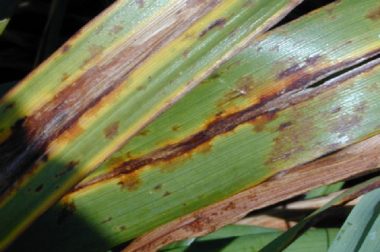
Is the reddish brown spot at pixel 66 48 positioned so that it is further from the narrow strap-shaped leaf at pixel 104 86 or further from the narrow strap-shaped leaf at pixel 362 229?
the narrow strap-shaped leaf at pixel 362 229

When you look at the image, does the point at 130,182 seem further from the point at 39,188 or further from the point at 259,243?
the point at 259,243

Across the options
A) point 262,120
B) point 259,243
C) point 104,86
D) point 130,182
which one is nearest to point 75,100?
point 104,86

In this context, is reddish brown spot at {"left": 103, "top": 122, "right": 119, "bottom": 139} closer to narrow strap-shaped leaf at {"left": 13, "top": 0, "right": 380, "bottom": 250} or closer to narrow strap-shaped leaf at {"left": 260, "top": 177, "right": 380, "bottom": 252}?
narrow strap-shaped leaf at {"left": 13, "top": 0, "right": 380, "bottom": 250}

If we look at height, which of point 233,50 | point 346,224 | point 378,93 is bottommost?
point 346,224

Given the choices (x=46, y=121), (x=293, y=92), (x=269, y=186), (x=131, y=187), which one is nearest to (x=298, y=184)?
(x=269, y=186)

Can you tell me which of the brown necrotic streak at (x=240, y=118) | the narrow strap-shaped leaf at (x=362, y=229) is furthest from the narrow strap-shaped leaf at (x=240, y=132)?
the narrow strap-shaped leaf at (x=362, y=229)

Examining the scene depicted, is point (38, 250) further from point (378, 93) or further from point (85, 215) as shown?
point (378, 93)
